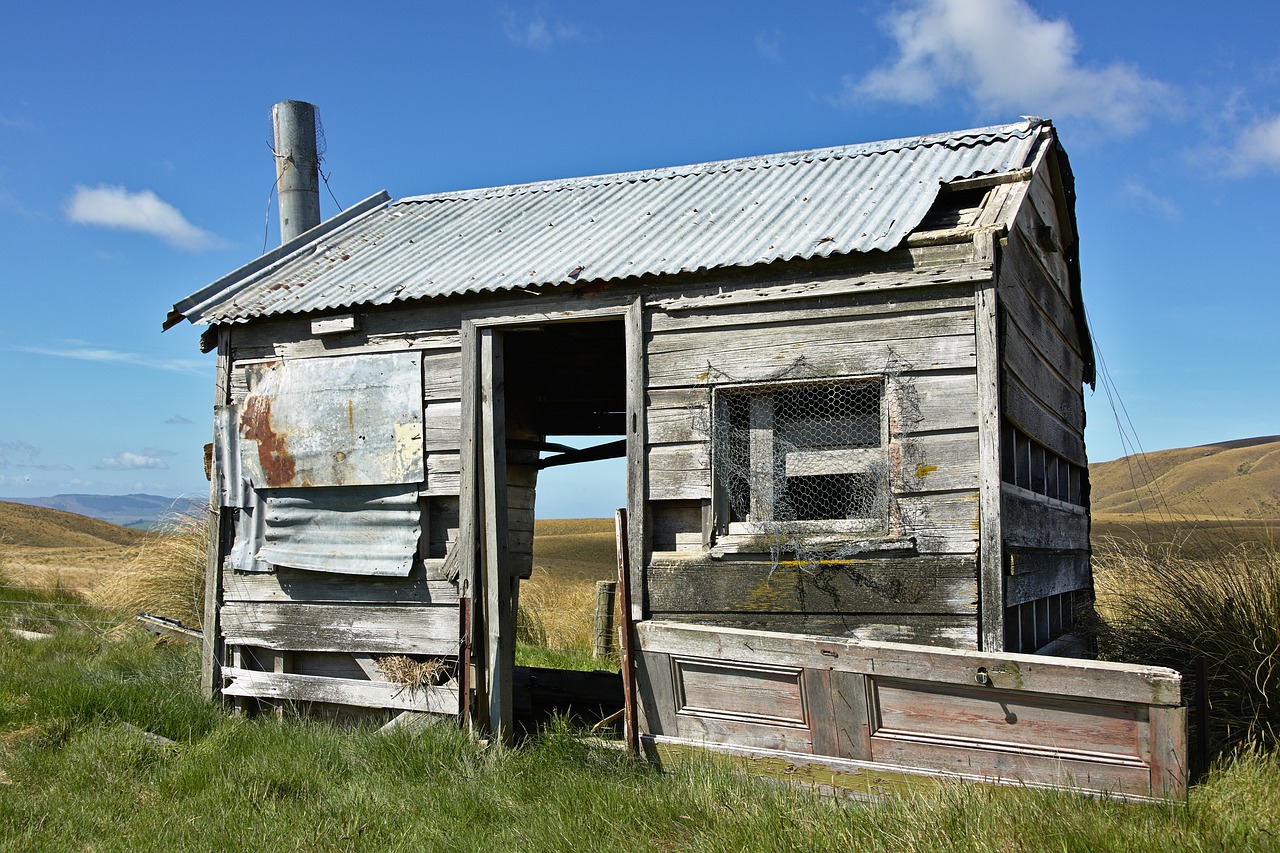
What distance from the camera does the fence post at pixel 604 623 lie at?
1157 centimetres

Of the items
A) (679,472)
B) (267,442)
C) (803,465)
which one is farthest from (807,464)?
(267,442)

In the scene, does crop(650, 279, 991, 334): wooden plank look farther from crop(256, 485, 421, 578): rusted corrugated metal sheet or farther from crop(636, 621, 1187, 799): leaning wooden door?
crop(256, 485, 421, 578): rusted corrugated metal sheet

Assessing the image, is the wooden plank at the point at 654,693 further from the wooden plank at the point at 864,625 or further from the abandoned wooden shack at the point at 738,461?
the wooden plank at the point at 864,625

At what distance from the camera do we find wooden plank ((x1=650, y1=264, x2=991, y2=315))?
5973mm

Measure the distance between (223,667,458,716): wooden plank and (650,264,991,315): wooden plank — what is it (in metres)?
3.03

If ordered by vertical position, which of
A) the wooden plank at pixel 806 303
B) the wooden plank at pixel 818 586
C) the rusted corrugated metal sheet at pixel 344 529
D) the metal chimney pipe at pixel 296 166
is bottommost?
the wooden plank at pixel 818 586

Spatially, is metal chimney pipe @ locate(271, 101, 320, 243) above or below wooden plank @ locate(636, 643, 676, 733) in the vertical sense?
above

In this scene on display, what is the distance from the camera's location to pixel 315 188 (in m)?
10.3

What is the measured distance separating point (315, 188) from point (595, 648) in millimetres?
5741

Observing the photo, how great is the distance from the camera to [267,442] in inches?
310

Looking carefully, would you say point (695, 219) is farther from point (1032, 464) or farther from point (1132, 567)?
point (1132, 567)

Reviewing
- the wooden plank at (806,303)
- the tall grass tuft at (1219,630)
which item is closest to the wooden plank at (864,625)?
the tall grass tuft at (1219,630)

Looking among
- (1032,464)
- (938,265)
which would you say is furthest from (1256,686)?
(938,265)

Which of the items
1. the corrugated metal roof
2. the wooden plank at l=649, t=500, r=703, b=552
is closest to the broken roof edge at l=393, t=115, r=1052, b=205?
the corrugated metal roof
